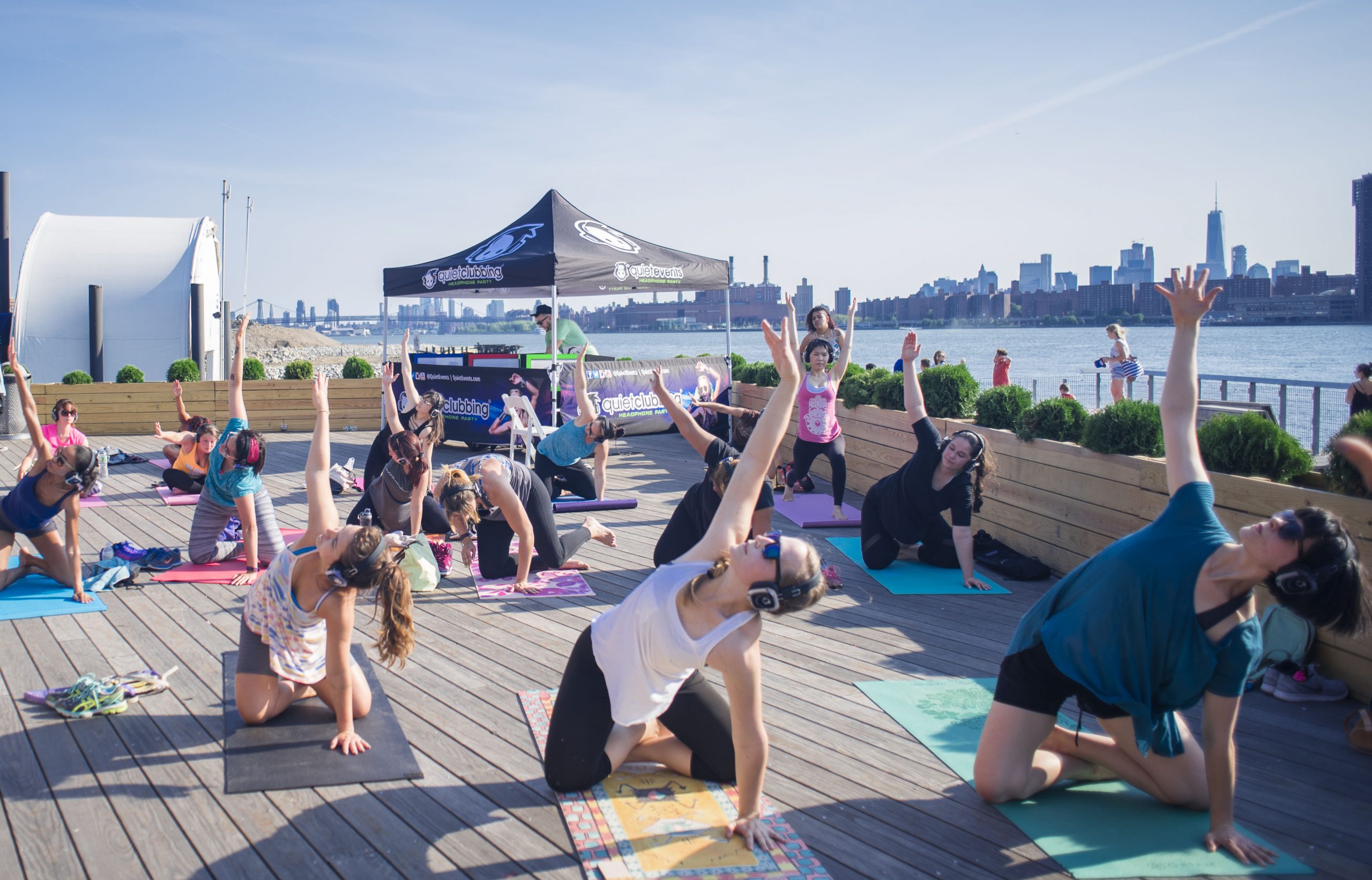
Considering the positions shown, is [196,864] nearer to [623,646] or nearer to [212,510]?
[623,646]

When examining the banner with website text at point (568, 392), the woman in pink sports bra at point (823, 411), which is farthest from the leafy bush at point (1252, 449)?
the banner with website text at point (568, 392)

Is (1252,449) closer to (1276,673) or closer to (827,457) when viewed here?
(1276,673)

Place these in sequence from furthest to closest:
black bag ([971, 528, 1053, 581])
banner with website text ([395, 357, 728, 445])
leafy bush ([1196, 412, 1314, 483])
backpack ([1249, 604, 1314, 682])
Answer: banner with website text ([395, 357, 728, 445]) → black bag ([971, 528, 1053, 581]) → leafy bush ([1196, 412, 1314, 483]) → backpack ([1249, 604, 1314, 682])

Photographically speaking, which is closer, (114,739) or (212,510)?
(114,739)

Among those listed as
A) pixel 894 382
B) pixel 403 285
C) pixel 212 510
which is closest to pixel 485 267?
pixel 403 285

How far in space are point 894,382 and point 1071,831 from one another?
6148 millimetres

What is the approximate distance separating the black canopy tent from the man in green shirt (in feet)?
1.15

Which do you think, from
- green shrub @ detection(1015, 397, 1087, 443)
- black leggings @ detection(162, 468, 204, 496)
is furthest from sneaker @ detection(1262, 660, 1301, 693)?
black leggings @ detection(162, 468, 204, 496)

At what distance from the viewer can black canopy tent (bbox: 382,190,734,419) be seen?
11125 millimetres

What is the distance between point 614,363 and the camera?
12.3 metres

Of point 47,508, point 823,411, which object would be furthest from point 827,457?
point 47,508

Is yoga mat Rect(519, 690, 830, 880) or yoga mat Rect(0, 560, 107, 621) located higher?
yoga mat Rect(0, 560, 107, 621)

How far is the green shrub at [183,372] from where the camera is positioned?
14.8m

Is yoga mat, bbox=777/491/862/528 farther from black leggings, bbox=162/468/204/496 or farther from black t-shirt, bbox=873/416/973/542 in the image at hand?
black leggings, bbox=162/468/204/496
